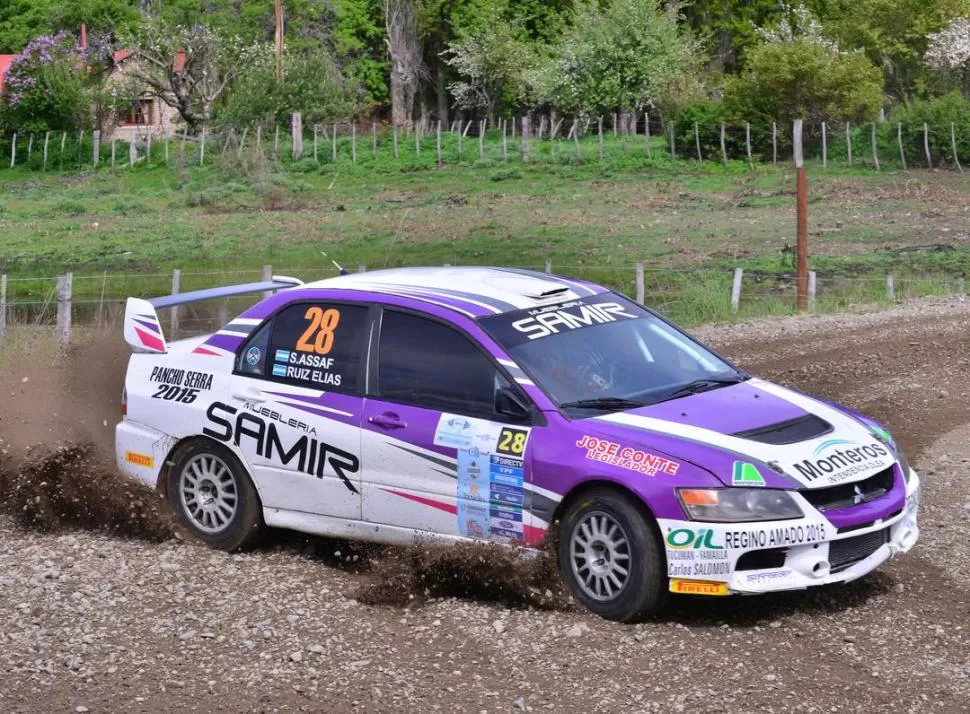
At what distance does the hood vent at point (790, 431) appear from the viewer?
6496 millimetres

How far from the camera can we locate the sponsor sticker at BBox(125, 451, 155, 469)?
818cm

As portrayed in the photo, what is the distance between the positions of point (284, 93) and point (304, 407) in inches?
1814

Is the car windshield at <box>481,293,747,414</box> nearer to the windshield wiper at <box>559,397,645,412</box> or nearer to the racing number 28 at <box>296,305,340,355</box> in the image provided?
the windshield wiper at <box>559,397,645,412</box>

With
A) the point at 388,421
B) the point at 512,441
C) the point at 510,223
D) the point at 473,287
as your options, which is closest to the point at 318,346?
the point at 388,421

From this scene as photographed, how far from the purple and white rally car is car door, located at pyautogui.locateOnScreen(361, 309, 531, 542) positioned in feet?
0.03

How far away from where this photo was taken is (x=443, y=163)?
154ft

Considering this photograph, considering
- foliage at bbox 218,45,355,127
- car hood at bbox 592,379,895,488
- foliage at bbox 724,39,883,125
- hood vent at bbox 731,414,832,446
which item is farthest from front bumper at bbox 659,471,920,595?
foliage at bbox 218,45,355,127

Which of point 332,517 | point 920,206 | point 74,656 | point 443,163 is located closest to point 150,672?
point 74,656

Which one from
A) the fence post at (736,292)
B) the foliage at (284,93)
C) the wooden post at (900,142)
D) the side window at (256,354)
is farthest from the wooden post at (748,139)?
the side window at (256,354)

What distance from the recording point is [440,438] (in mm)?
7008

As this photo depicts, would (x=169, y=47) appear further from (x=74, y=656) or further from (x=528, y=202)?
(x=74, y=656)

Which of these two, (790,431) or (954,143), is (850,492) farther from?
(954,143)

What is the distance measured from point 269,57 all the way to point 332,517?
5000 centimetres

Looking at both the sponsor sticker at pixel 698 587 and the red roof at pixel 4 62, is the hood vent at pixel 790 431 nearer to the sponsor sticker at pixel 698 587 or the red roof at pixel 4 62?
the sponsor sticker at pixel 698 587
